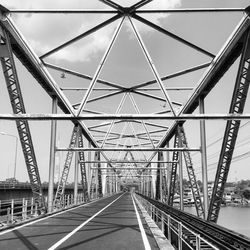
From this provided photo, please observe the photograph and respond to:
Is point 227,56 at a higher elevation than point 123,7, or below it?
below

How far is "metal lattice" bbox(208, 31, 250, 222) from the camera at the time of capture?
→ 13164 millimetres

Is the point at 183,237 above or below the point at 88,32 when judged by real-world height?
below

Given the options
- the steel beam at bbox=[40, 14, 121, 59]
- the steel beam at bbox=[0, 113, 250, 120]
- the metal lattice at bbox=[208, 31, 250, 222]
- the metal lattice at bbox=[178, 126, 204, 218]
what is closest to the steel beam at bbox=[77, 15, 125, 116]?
the steel beam at bbox=[40, 14, 121, 59]

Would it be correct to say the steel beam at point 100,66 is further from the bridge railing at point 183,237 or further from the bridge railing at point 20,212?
the bridge railing at point 183,237

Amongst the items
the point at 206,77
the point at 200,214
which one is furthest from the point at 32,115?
the point at 200,214

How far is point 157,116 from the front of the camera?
552 inches

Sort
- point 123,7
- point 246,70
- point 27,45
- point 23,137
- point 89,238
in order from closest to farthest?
point 89,238, point 246,70, point 123,7, point 27,45, point 23,137

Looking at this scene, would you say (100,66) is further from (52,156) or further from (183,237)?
(52,156)

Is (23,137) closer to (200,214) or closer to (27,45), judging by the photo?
(27,45)

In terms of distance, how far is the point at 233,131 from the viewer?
611 inches

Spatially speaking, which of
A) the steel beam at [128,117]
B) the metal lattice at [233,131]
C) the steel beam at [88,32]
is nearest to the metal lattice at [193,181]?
the metal lattice at [233,131]

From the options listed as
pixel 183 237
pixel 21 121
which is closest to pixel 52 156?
pixel 21 121

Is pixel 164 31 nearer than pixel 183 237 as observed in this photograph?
No

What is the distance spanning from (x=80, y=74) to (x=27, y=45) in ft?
19.7
